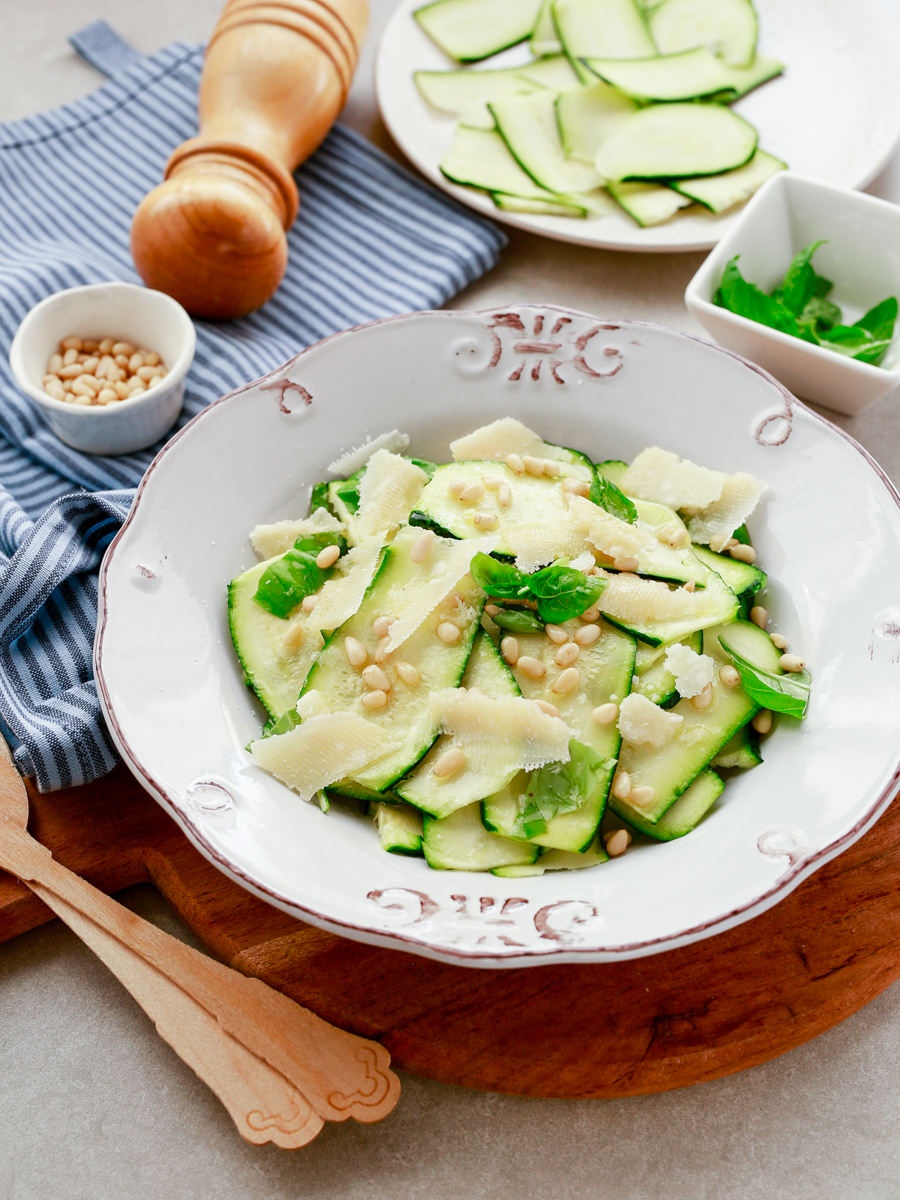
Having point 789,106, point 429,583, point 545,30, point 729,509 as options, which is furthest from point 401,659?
point 545,30

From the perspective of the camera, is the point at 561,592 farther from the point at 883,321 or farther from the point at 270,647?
the point at 883,321

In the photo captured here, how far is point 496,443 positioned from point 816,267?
4.50ft

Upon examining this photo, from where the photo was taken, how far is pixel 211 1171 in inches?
84.0

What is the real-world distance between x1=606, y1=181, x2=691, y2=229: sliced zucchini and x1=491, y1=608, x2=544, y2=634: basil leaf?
1.80 meters

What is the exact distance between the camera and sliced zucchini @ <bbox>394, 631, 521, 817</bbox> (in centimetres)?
208

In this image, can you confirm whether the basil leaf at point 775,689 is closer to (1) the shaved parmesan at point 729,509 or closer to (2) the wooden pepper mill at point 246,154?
(1) the shaved parmesan at point 729,509

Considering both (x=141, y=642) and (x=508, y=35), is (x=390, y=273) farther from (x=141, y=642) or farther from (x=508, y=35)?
(x=141, y=642)

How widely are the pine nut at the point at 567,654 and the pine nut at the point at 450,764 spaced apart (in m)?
0.29

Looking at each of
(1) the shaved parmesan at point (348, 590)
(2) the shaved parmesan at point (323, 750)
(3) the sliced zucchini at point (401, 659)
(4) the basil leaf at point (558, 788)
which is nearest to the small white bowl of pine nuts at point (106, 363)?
(1) the shaved parmesan at point (348, 590)

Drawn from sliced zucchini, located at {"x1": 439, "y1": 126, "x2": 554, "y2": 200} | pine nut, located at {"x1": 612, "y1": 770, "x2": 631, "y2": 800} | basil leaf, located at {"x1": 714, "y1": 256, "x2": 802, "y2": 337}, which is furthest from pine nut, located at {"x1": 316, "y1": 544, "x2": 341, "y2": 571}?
sliced zucchini, located at {"x1": 439, "y1": 126, "x2": 554, "y2": 200}

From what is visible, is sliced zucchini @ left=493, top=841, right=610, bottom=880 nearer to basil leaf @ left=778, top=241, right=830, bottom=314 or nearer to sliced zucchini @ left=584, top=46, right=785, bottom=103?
basil leaf @ left=778, top=241, right=830, bottom=314

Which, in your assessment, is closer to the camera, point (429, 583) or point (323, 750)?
point (323, 750)

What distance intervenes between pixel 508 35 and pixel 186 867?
10.7 ft

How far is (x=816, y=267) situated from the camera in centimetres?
331
